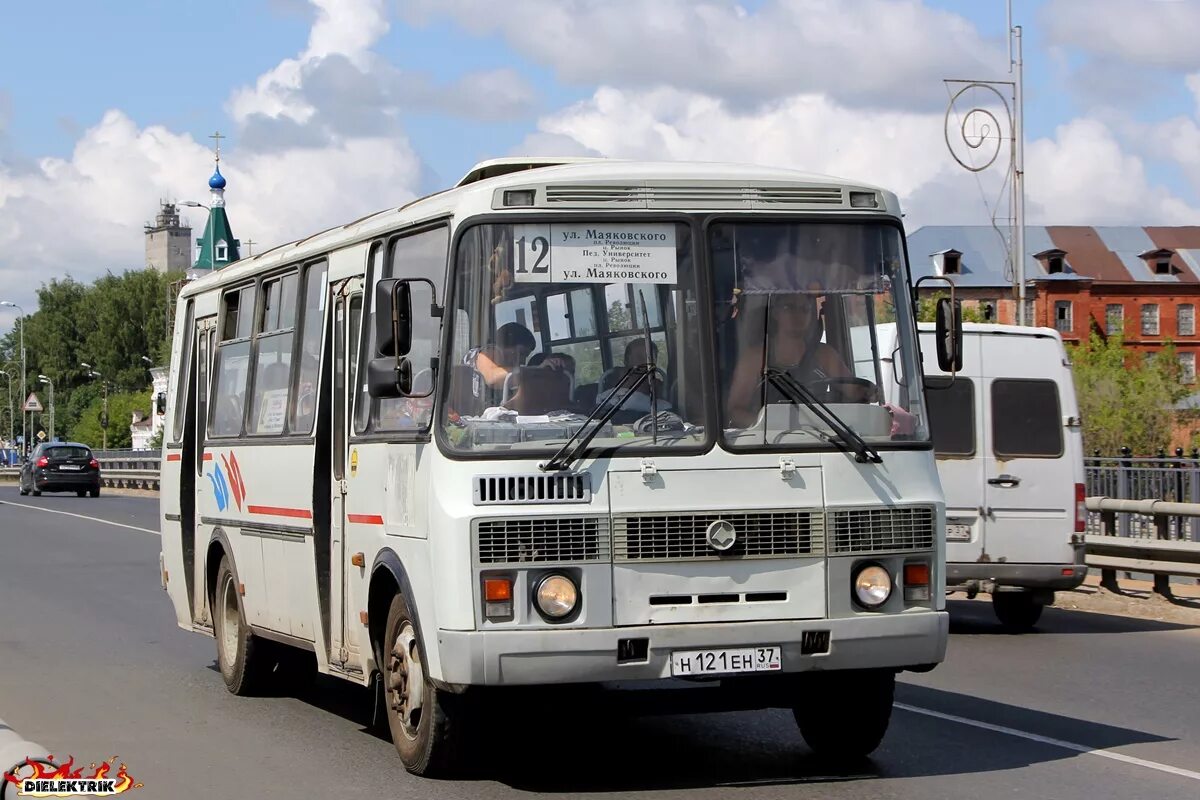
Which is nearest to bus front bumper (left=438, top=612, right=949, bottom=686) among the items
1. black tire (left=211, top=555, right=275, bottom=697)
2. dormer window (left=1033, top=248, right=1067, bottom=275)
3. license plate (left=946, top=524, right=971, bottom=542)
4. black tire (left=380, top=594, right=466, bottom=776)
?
black tire (left=380, top=594, right=466, bottom=776)

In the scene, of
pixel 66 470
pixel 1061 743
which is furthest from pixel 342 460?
pixel 66 470

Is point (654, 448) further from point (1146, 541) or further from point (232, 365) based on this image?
point (1146, 541)

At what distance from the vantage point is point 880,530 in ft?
27.1

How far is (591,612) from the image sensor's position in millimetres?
7867

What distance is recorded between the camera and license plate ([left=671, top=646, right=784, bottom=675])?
7.96 meters

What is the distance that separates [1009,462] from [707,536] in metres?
8.04

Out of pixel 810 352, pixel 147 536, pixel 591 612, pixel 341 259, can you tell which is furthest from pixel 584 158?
pixel 147 536

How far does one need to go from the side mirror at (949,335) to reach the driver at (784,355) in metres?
0.57

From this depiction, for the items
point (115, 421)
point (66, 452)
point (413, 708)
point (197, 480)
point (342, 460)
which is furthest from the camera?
point (115, 421)

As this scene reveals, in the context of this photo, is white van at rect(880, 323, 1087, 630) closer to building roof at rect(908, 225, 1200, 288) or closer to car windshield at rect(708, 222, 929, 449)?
car windshield at rect(708, 222, 929, 449)

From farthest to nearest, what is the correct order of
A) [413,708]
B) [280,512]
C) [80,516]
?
[80,516] → [280,512] → [413,708]

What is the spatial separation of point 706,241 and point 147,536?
82.5 feet

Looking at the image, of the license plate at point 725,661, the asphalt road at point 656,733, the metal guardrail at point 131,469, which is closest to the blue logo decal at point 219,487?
the asphalt road at point 656,733

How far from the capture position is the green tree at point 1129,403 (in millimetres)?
58906
